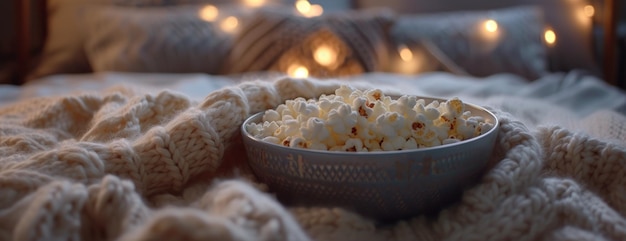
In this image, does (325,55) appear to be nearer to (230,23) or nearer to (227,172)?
(230,23)

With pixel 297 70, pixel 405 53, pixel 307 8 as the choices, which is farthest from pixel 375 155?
pixel 307 8

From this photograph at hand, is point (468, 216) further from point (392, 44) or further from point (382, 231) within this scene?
point (392, 44)

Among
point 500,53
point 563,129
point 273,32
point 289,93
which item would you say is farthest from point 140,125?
point 500,53

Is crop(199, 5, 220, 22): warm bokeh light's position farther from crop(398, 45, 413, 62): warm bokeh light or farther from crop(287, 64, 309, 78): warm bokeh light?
crop(398, 45, 413, 62): warm bokeh light

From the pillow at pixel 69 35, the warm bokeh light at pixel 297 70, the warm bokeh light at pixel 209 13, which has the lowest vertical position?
the pillow at pixel 69 35

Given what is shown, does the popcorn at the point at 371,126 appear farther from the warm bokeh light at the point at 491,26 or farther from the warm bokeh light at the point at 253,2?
the warm bokeh light at the point at 253,2

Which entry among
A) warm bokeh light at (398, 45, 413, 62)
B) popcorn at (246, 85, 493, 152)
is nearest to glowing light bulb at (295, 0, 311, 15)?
warm bokeh light at (398, 45, 413, 62)

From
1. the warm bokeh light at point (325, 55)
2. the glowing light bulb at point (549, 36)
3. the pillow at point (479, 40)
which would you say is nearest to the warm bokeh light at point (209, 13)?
the warm bokeh light at point (325, 55)
